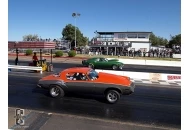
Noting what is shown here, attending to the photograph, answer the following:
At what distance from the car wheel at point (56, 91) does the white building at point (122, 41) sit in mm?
42956

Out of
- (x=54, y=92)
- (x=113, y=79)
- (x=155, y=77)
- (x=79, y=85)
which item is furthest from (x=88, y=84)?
(x=155, y=77)

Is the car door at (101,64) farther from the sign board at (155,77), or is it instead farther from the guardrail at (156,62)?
the guardrail at (156,62)

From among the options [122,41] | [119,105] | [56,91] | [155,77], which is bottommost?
[119,105]

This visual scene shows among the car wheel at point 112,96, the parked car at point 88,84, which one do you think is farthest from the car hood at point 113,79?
the car wheel at point 112,96

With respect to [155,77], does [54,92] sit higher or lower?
lower

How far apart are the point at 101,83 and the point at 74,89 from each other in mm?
1315

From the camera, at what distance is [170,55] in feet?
149

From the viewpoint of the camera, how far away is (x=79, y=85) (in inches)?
400

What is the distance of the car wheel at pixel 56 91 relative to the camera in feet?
34.7

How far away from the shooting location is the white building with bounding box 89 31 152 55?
56.1m

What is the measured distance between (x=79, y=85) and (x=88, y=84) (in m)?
0.43

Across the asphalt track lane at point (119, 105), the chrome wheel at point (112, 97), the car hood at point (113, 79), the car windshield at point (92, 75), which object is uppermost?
the car windshield at point (92, 75)

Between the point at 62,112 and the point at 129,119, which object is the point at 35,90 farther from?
the point at 129,119

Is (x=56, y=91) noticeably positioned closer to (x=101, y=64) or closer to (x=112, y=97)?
(x=112, y=97)
